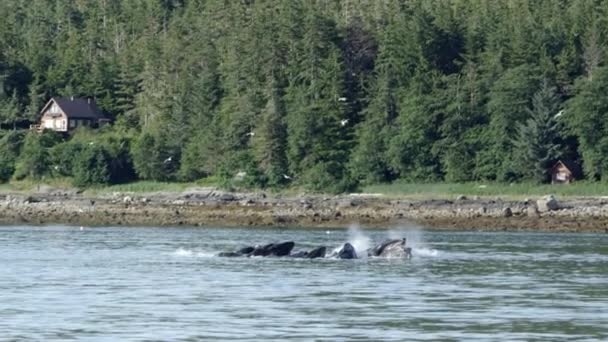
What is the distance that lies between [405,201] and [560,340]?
57680 millimetres

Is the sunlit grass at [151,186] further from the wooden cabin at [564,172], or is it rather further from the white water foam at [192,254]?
the white water foam at [192,254]

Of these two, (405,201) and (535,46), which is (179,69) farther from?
(405,201)

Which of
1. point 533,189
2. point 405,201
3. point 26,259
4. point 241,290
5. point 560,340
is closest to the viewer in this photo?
point 560,340

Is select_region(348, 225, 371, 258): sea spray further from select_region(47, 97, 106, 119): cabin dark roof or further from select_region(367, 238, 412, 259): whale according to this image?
select_region(47, 97, 106, 119): cabin dark roof

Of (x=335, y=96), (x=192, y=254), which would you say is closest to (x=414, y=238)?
(x=192, y=254)

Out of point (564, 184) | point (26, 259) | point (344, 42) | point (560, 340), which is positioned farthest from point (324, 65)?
point (560, 340)

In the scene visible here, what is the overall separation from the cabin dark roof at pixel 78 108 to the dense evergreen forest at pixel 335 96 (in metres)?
1.45

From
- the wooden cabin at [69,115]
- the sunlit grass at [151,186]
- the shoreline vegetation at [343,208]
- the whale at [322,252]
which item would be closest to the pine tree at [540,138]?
the shoreline vegetation at [343,208]

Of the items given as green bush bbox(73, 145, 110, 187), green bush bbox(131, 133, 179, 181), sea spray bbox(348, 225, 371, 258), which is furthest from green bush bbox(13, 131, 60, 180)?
sea spray bbox(348, 225, 371, 258)

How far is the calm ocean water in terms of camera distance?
29609mm

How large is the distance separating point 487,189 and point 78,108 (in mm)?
41278

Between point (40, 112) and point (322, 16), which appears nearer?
point (322, 16)

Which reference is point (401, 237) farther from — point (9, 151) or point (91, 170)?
point (9, 151)

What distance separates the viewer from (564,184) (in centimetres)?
9469
